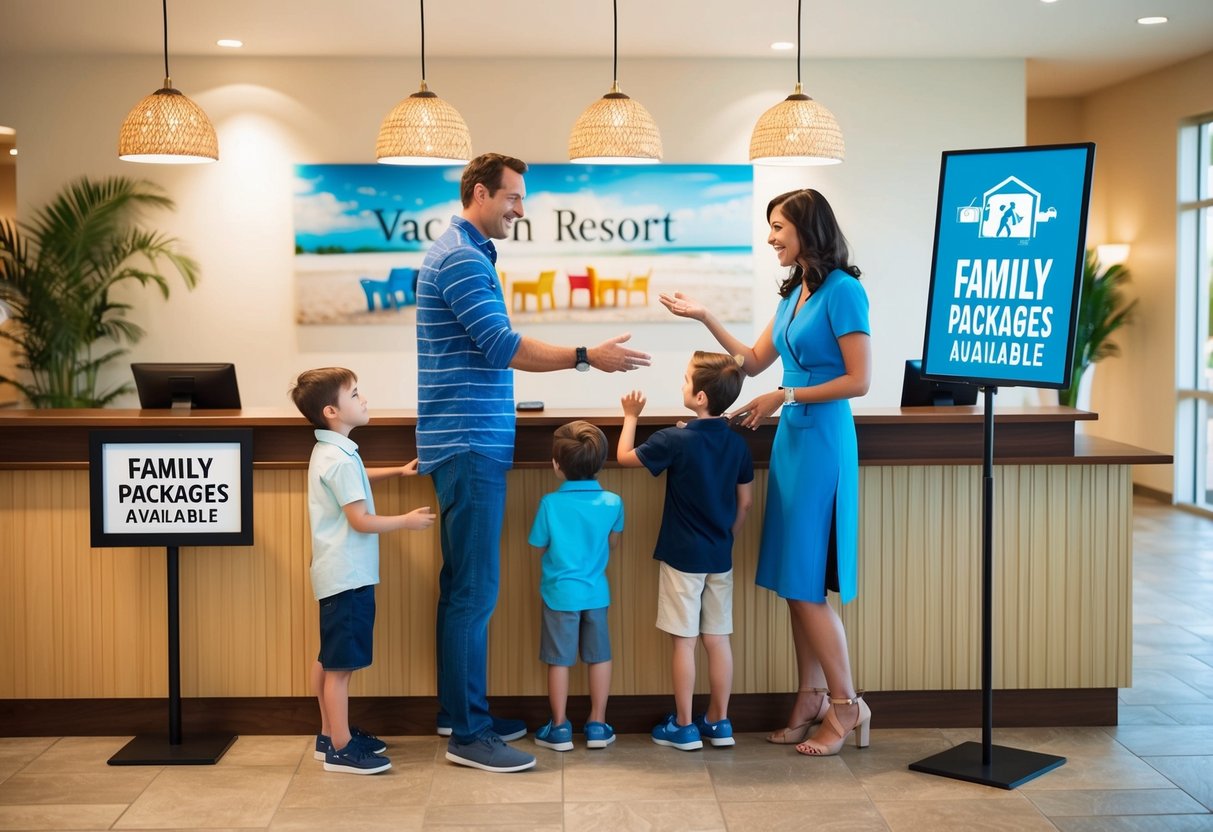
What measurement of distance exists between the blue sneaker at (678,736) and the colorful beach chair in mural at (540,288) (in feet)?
13.5

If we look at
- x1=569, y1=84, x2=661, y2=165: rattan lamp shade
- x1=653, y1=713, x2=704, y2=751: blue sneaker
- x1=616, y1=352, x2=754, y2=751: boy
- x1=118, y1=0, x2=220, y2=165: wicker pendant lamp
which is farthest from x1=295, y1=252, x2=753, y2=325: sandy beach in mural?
x1=653, y1=713, x2=704, y2=751: blue sneaker

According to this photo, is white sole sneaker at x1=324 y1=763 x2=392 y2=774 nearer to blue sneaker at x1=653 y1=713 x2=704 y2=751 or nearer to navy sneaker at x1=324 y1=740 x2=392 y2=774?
navy sneaker at x1=324 y1=740 x2=392 y2=774

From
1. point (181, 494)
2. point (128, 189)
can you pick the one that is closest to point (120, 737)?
point (181, 494)

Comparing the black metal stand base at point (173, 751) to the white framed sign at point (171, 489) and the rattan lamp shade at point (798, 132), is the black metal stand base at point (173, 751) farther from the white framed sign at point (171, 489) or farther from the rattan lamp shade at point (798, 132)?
the rattan lamp shade at point (798, 132)

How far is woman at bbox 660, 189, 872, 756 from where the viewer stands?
3.55 metres

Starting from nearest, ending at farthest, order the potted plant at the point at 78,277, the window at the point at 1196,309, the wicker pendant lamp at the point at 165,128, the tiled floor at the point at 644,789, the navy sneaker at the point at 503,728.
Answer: the tiled floor at the point at 644,789 < the navy sneaker at the point at 503,728 < the wicker pendant lamp at the point at 165,128 < the potted plant at the point at 78,277 < the window at the point at 1196,309

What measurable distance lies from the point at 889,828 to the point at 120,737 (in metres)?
2.41

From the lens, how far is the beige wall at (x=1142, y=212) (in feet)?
28.2

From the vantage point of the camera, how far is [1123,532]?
3.96m

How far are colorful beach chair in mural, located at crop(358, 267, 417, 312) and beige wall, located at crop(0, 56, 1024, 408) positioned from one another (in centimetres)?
16

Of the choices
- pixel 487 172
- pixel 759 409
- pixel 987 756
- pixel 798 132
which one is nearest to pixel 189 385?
pixel 487 172

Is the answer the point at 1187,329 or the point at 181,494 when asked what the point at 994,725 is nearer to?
the point at 181,494

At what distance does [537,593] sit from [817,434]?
41.0 inches

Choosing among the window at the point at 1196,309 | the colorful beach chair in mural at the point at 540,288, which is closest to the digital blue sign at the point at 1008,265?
the colorful beach chair in mural at the point at 540,288
